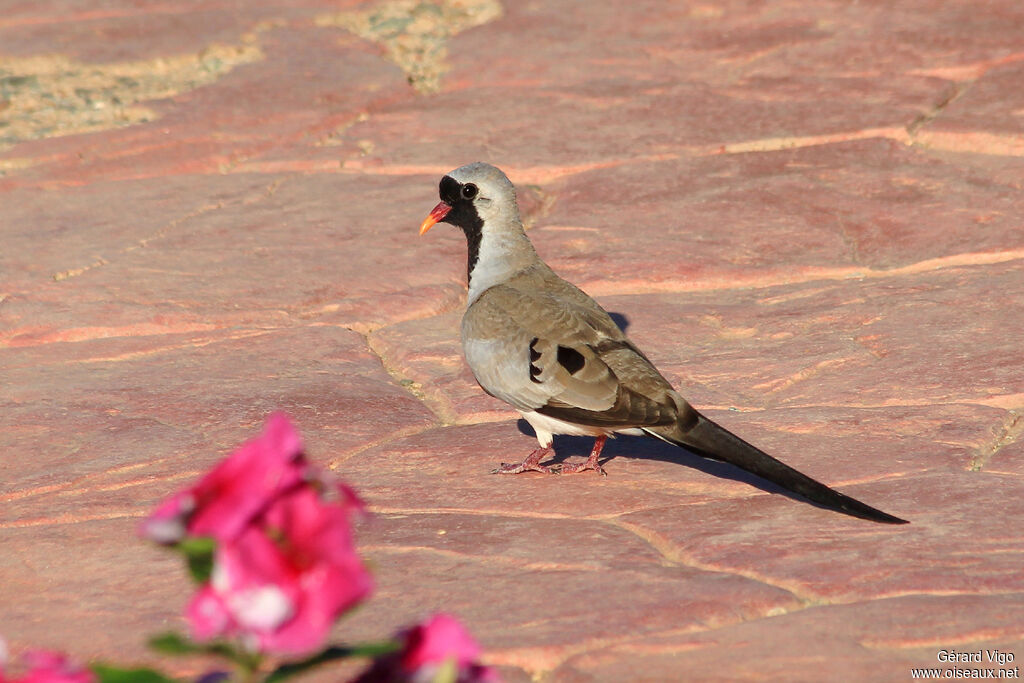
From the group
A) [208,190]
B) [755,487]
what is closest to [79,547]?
[755,487]

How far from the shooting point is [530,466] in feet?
13.5

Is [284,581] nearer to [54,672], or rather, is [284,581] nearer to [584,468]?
[54,672]

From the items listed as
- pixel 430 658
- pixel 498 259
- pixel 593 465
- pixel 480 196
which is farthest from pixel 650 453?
pixel 430 658

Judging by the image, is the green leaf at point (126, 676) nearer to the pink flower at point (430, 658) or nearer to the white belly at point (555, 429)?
the pink flower at point (430, 658)

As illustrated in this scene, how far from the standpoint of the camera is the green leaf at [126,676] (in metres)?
1.53

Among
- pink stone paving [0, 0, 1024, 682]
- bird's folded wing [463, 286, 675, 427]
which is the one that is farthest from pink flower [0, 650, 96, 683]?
bird's folded wing [463, 286, 675, 427]

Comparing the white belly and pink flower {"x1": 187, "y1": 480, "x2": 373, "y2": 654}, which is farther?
the white belly

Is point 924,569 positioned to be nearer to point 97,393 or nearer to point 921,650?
point 921,650

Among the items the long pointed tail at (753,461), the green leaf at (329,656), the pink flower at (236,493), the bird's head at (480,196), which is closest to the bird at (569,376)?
the long pointed tail at (753,461)

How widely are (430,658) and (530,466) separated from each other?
2515mm

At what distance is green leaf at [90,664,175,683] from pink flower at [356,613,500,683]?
25cm

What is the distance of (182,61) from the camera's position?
809 cm

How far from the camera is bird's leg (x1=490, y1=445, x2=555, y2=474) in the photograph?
408cm

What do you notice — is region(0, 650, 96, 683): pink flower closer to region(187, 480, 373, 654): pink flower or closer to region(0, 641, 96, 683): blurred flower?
region(0, 641, 96, 683): blurred flower
